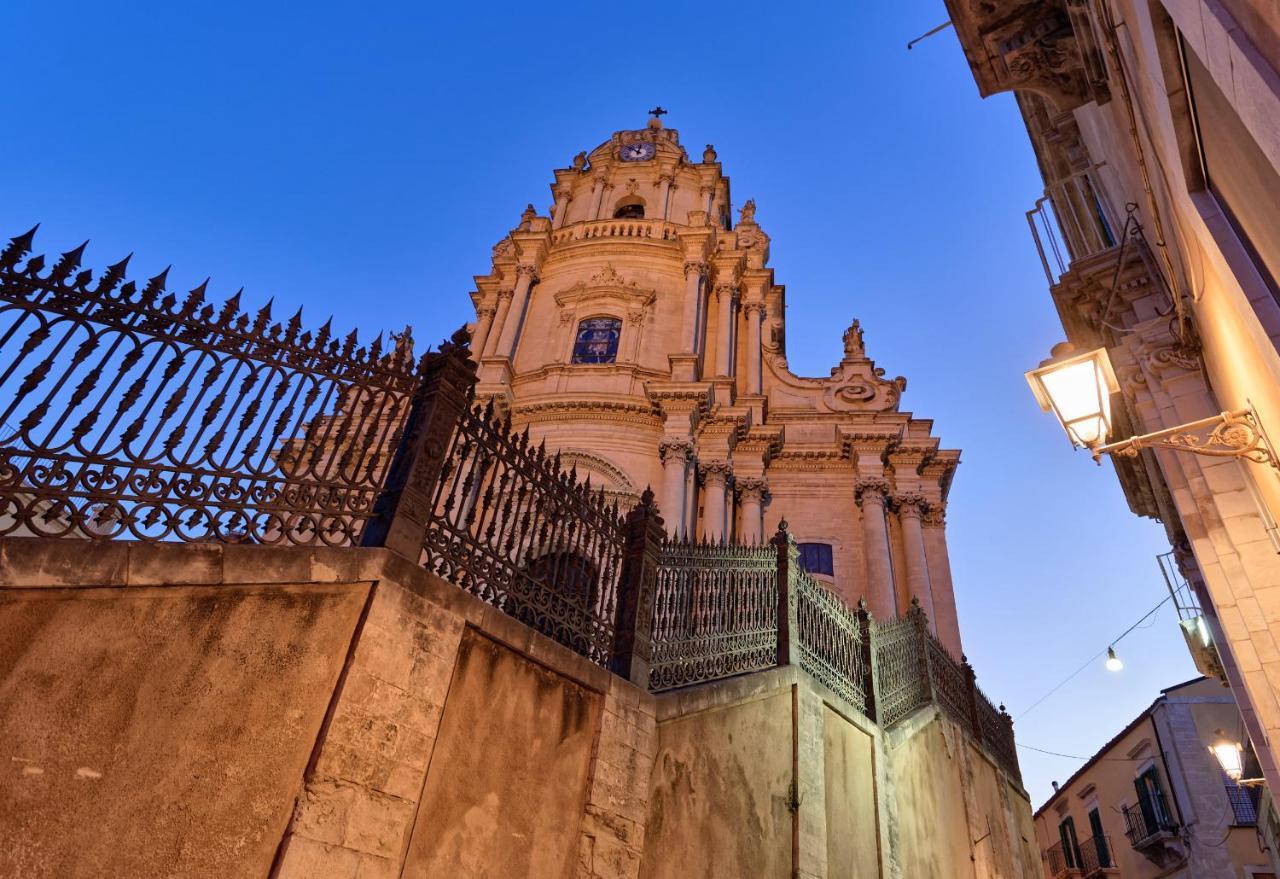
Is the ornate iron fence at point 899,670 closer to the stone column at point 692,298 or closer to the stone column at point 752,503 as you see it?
the stone column at point 752,503

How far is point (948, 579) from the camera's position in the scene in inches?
744

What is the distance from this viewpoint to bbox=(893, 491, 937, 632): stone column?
18453 millimetres

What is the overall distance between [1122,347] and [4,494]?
967 cm

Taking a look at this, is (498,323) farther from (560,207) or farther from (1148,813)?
(1148,813)

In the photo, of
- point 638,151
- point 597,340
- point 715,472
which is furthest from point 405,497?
point 638,151

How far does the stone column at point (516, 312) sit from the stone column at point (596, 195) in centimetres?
466

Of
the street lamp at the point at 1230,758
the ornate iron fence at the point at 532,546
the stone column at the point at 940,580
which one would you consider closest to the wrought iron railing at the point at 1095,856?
the stone column at the point at 940,580

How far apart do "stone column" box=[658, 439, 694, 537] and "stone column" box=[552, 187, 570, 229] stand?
14.2 m

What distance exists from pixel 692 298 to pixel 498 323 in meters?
6.67

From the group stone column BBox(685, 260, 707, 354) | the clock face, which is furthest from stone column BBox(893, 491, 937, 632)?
the clock face

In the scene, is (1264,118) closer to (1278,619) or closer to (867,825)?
(1278,619)

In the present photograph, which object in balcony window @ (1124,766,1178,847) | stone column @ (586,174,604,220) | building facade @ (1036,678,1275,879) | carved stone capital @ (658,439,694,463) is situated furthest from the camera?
stone column @ (586,174,604,220)

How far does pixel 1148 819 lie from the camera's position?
21266 mm

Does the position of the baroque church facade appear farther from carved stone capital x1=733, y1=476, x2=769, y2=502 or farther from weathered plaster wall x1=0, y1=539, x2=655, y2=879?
weathered plaster wall x1=0, y1=539, x2=655, y2=879
